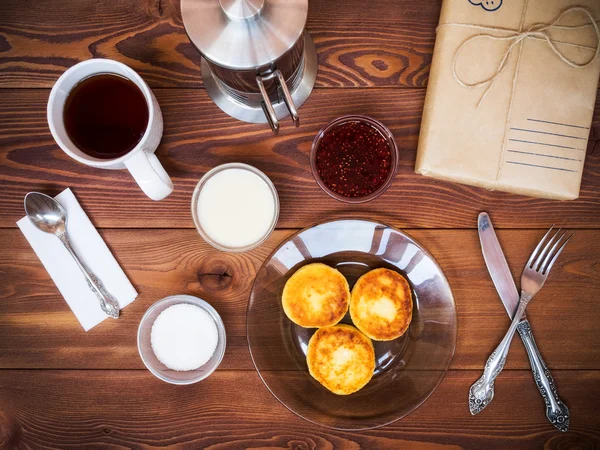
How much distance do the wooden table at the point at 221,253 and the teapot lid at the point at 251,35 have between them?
23 cm

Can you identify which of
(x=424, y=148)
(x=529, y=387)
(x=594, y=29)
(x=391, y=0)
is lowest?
(x=529, y=387)

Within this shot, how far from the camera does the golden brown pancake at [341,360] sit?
791 millimetres

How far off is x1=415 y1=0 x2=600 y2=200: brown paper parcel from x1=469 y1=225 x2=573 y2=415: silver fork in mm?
102

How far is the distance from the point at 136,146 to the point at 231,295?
1.05 ft

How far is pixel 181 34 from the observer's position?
32.4 inches

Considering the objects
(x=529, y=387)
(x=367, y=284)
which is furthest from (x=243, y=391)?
(x=529, y=387)

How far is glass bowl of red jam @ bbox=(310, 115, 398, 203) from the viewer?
2.59ft

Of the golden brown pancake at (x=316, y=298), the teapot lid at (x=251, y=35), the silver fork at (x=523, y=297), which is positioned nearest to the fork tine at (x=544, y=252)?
the silver fork at (x=523, y=297)

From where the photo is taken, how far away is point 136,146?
678 mm

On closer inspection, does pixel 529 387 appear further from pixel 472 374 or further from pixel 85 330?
pixel 85 330

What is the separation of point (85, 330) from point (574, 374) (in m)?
0.90

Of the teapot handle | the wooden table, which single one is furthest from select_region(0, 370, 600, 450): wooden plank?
the teapot handle

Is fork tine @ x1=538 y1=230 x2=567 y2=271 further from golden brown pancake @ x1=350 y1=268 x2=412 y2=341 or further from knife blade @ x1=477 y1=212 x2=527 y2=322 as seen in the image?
golden brown pancake @ x1=350 y1=268 x2=412 y2=341

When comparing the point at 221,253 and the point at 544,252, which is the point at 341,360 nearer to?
the point at 221,253
